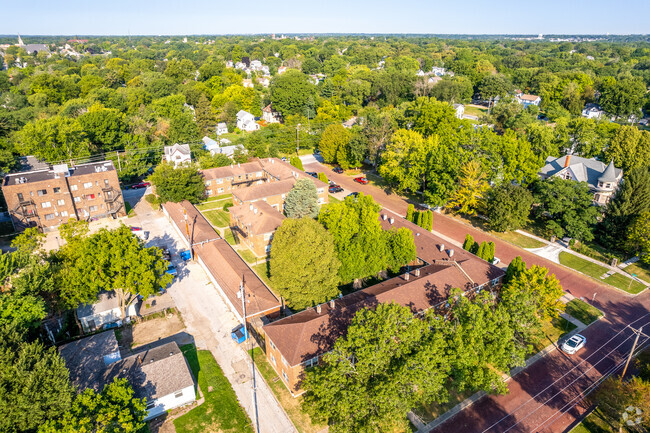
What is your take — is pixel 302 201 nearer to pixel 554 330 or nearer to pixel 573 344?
pixel 554 330

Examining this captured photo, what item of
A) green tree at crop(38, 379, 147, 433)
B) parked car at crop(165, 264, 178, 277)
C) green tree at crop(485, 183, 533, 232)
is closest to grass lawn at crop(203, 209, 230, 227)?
parked car at crop(165, 264, 178, 277)

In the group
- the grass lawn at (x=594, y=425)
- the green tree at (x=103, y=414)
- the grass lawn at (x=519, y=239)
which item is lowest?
the grass lawn at (x=519, y=239)

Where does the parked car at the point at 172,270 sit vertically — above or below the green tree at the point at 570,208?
below

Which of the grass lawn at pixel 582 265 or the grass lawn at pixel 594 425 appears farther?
the grass lawn at pixel 582 265

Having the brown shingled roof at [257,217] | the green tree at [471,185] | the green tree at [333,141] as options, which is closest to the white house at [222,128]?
the green tree at [333,141]

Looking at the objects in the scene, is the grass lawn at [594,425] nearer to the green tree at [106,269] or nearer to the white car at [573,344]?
the white car at [573,344]

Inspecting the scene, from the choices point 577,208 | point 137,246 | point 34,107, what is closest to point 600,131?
point 577,208

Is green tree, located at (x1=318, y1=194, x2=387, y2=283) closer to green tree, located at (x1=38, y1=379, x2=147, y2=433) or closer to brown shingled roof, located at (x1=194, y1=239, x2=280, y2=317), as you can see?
Answer: brown shingled roof, located at (x1=194, y1=239, x2=280, y2=317)
